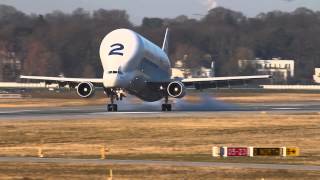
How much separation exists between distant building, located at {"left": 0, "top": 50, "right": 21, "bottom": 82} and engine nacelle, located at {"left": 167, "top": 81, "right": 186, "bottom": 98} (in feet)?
333

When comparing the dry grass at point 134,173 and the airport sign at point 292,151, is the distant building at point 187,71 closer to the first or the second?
the airport sign at point 292,151

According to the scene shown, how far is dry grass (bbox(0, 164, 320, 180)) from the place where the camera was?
97.5 ft

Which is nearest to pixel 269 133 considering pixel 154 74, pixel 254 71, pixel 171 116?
pixel 171 116

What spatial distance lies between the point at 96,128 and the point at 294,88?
111 metres

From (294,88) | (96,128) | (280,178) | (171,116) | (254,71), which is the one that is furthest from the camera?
(254,71)

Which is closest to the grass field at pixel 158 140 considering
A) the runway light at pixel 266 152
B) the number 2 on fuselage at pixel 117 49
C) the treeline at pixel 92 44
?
the runway light at pixel 266 152

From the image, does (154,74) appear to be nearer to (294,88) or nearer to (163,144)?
(163,144)

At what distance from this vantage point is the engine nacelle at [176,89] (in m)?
74.1

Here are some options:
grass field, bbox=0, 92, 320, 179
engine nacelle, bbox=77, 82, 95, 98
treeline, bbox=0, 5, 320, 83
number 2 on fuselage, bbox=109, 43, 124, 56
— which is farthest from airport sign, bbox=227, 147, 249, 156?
treeline, bbox=0, 5, 320, 83

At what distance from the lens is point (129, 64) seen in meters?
72.4

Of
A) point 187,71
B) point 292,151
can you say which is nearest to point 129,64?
point 292,151

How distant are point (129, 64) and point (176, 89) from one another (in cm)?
520

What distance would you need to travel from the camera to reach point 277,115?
220 ft

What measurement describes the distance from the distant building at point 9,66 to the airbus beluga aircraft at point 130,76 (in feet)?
312
